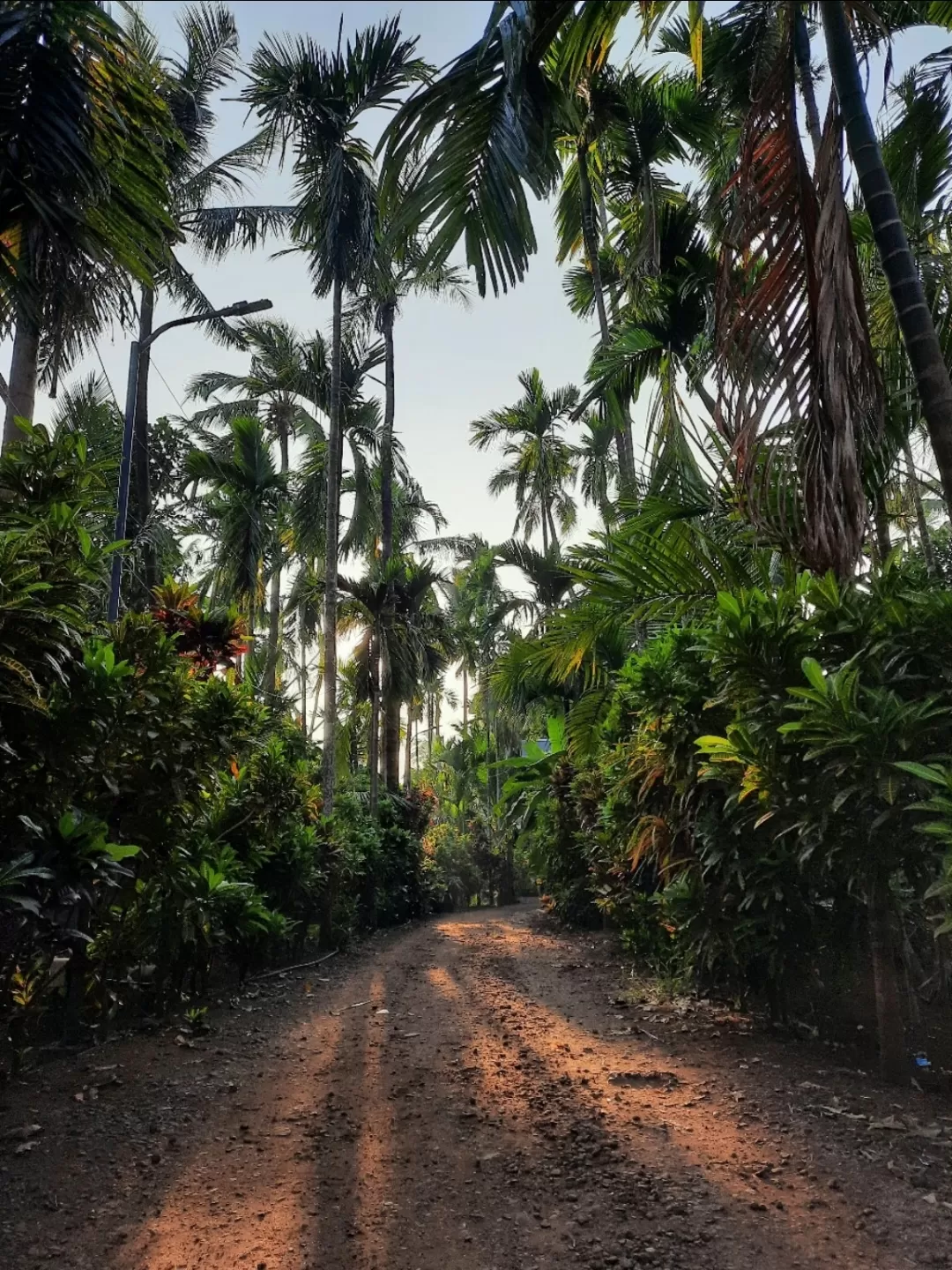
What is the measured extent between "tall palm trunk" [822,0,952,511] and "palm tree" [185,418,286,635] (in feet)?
47.8

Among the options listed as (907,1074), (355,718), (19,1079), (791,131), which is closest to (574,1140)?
(907,1074)

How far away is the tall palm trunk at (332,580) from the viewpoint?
41.7 ft

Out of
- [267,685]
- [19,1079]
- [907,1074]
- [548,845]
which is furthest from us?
[267,685]

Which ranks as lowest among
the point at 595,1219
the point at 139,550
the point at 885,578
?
the point at 595,1219

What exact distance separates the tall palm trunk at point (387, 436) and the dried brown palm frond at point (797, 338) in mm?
16228

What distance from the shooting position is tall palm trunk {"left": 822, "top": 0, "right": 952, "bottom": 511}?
3.27 meters

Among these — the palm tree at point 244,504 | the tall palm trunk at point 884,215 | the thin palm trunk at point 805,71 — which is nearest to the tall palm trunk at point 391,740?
the palm tree at point 244,504

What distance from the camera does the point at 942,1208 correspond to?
8.73ft

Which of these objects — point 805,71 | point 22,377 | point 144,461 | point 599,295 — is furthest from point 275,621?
point 805,71

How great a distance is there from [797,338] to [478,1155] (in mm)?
3965

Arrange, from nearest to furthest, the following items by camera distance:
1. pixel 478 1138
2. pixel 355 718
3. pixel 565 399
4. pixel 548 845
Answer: pixel 478 1138 < pixel 548 845 < pixel 355 718 < pixel 565 399

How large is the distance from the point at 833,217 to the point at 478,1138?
4455mm

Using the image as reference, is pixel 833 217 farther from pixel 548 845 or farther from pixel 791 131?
pixel 548 845

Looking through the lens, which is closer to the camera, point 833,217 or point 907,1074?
point 833,217
